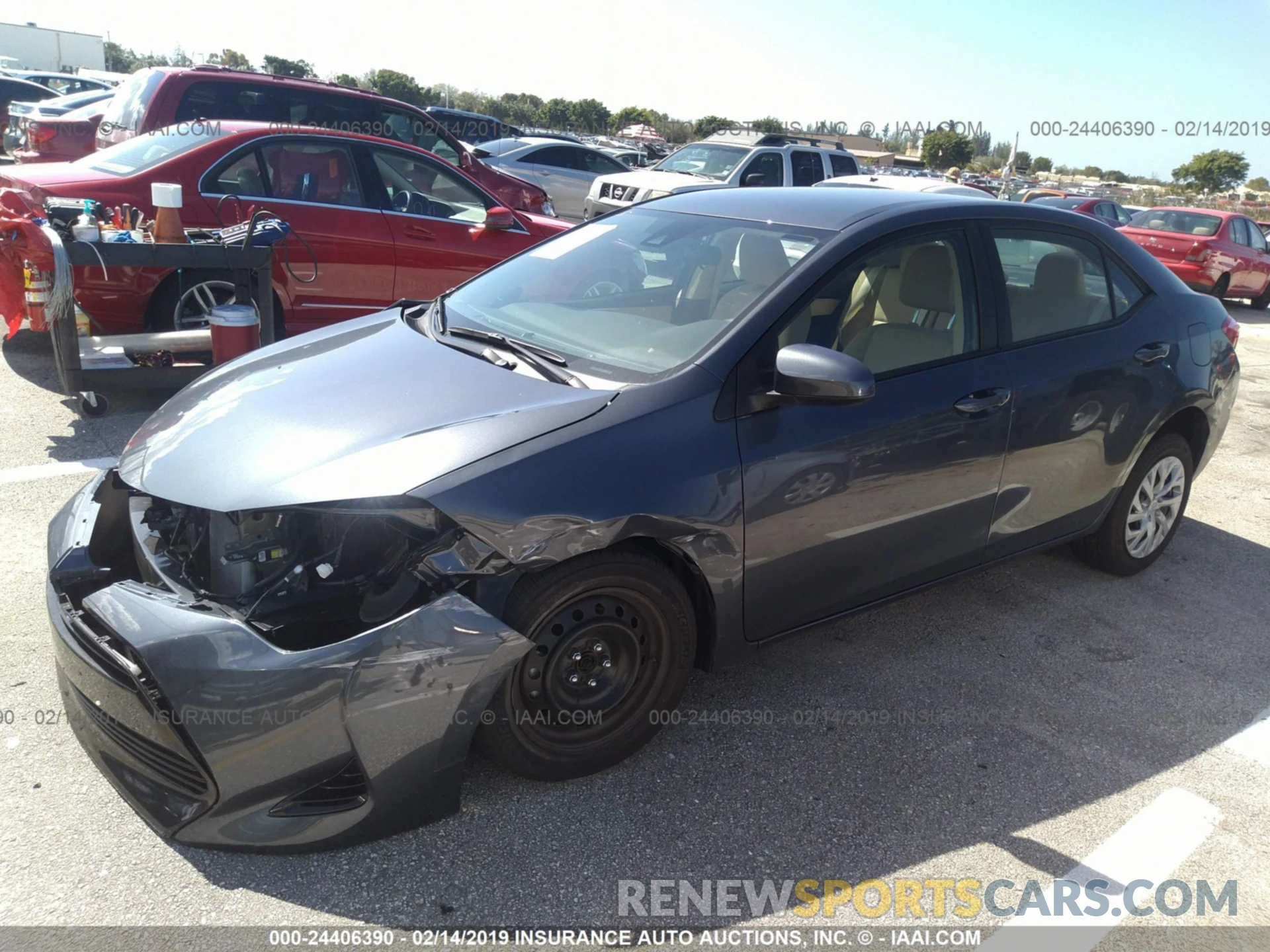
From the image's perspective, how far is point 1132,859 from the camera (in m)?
2.78

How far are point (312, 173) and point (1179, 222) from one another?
14.3m

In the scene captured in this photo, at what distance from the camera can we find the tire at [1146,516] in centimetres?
439

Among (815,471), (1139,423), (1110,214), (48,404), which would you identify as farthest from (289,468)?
(1110,214)

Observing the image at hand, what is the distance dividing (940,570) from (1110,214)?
18.4 meters

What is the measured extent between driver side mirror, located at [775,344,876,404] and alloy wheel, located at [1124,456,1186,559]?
2251 millimetres

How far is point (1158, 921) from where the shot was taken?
8.44 ft

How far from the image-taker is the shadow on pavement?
2.47 m

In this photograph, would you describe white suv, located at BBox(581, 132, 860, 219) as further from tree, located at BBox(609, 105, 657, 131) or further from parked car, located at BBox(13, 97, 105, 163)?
tree, located at BBox(609, 105, 657, 131)

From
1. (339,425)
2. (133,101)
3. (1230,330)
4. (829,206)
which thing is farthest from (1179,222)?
(339,425)

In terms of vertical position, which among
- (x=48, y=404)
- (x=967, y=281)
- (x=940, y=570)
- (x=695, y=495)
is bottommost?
(x=48, y=404)

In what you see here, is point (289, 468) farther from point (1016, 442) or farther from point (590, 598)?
point (1016, 442)

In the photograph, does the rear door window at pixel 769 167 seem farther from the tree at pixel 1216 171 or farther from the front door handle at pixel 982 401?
the tree at pixel 1216 171

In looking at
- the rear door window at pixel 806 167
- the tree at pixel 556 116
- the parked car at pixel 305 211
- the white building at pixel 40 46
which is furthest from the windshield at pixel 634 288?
the white building at pixel 40 46

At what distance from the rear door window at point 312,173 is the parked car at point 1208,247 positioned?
41.9 ft
